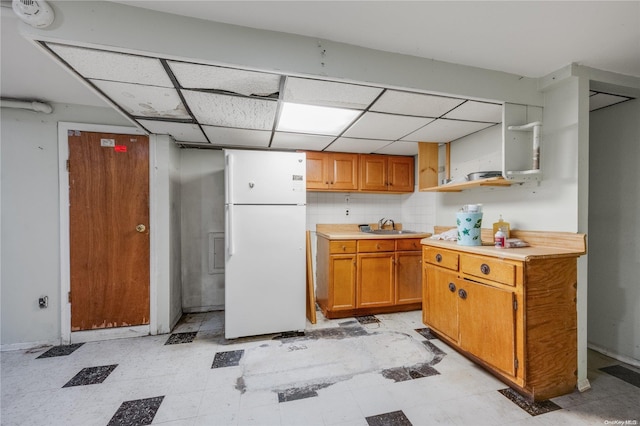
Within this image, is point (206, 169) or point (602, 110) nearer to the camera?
point (602, 110)

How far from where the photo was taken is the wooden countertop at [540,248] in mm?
1640

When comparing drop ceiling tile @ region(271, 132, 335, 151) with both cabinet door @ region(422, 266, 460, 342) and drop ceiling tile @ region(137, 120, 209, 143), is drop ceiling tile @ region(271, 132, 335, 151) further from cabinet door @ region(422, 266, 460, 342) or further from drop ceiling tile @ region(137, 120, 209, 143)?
cabinet door @ region(422, 266, 460, 342)

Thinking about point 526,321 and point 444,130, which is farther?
point 444,130

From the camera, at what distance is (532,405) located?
158 cm

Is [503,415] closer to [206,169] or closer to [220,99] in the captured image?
[220,99]

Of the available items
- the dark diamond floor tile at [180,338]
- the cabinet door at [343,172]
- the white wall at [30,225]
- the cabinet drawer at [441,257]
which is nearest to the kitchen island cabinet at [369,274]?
the cabinet drawer at [441,257]

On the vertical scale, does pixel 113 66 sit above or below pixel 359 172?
above

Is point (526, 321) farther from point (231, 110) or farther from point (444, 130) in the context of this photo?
point (231, 110)

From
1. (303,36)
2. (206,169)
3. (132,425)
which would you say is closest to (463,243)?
(303,36)

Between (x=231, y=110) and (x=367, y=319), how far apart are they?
252 centimetres

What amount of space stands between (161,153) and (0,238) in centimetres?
150

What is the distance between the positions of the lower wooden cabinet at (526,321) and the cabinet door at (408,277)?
1100 mm

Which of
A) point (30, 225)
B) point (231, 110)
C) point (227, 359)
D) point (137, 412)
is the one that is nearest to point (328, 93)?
point (231, 110)

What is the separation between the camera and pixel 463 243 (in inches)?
83.3
